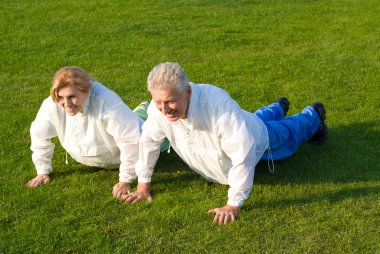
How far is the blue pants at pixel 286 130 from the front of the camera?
5.84m

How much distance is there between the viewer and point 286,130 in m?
5.93

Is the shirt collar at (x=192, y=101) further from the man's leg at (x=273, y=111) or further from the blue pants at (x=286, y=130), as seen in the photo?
the man's leg at (x=273, y=111)

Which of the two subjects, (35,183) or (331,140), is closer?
(35,183)

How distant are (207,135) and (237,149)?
35 centimetres

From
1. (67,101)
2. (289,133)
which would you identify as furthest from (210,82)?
(67,101)

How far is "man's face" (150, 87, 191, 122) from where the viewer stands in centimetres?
450

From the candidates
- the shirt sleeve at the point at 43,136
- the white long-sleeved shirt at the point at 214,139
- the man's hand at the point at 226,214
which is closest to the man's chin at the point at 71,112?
the shirt sleeve at the point at 43,136

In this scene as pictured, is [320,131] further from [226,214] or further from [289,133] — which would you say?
[226,214]

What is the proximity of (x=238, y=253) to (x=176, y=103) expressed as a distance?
4.17 feet

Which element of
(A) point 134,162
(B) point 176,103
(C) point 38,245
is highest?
(B) point 176,103

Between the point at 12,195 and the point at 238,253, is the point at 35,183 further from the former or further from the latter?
the point at 238,253

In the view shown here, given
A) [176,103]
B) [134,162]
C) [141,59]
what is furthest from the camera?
[141,59]

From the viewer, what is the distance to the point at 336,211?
5.14m

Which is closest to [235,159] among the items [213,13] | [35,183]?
[35,183]
